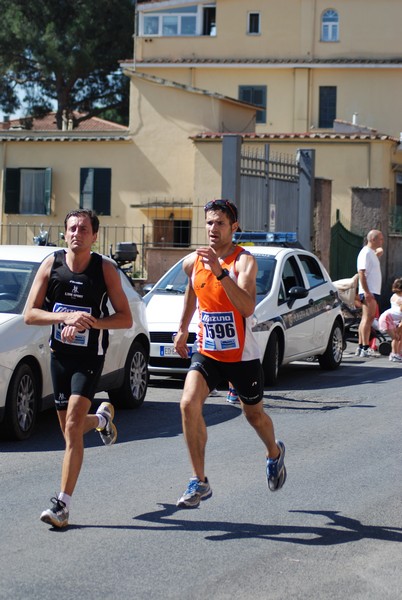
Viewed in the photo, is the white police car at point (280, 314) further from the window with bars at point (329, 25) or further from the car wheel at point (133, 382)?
the window with bars at point (329, 25)

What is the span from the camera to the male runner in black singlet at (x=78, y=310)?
6.92 metres

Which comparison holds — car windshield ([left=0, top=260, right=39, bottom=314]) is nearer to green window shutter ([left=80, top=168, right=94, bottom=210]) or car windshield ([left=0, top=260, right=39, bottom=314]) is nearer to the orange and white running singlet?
the orange and white running singlet

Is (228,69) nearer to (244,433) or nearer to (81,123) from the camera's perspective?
(81,123)

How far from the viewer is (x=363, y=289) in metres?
18.2

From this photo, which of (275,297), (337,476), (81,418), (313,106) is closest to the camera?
(81,418)

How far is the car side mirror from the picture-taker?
47.6 feet

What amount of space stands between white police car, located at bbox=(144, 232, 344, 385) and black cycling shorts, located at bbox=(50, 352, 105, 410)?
637cm

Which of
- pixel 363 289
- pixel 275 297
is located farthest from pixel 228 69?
pixel 275 297

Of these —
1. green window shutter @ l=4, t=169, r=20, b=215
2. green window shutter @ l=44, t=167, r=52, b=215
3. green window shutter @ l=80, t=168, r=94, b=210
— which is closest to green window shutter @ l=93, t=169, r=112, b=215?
green window shutter @ l=80, t=168, r=94, b=210

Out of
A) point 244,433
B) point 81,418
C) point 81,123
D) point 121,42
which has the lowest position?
point 244,433

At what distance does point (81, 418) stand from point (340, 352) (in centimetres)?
992

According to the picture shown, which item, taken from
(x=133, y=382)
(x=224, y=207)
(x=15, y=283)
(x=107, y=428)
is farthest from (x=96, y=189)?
(x=224, y=207)

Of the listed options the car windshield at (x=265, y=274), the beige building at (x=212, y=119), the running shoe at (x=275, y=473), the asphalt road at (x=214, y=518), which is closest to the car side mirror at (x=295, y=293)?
the car windshield at (x=265, y=274)

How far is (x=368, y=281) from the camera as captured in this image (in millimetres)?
18297
